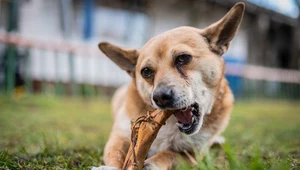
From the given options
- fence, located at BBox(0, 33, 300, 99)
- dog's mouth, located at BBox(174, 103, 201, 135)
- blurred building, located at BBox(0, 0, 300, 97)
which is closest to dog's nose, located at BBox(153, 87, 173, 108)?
dog's mouth, located at BBox(174, 103, 201, 135)

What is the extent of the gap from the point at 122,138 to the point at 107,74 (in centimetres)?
849

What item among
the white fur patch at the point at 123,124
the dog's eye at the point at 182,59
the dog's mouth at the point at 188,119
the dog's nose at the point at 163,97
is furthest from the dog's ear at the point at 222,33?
the white fur patch at the point at 123,124

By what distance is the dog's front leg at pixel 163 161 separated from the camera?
2.20 meters

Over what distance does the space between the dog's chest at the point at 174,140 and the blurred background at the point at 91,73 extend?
442 millimetres

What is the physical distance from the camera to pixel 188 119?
7.76 feet

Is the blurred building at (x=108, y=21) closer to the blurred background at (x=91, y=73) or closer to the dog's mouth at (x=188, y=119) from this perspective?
the blurred background at (x=91, y=73)

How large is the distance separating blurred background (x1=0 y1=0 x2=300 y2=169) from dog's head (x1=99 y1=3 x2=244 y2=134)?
713mm

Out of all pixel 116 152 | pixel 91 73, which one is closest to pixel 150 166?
pixel 116 152

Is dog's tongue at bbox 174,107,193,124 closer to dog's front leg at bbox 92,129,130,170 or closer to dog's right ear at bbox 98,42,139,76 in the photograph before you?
dog's front leg at bbox 92,129,130,170

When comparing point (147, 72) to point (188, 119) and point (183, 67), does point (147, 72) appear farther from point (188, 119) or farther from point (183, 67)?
point (188, 119)

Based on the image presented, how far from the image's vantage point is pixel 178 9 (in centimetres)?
1371

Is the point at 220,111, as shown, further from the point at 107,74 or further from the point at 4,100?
the point at 107,74

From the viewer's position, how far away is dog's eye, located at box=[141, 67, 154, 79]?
2.64 m

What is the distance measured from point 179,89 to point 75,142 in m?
1.77
